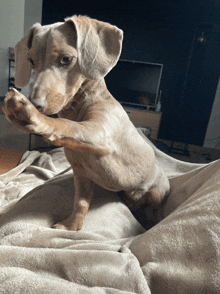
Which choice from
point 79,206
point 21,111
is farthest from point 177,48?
point 21,111

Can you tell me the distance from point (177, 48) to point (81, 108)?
395 centimetres

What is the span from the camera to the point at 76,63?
2.25 ft

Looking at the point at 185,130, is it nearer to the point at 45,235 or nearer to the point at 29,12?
the point at 29,12

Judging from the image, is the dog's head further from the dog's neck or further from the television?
the television

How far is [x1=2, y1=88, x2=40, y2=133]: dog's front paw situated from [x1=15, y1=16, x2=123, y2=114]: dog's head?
0.10 metres

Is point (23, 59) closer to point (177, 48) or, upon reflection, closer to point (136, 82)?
point (136, 82)

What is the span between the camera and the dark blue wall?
3.99m

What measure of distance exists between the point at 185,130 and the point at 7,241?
4.06m

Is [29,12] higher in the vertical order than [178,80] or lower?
higher

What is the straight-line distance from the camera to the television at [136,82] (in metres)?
4.24

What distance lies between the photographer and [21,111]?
1.54 feet

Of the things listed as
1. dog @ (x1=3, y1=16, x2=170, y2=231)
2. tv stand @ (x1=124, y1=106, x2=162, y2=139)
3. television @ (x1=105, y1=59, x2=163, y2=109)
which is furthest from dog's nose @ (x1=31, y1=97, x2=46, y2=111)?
television @ (x1=105, y1=59, x2=163, y2=109)

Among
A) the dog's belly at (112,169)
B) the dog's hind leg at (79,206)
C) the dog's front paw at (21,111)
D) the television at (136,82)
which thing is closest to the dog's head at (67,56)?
the dog's front paw at (21,111)

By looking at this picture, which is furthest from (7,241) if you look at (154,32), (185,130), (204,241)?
(154,32)
